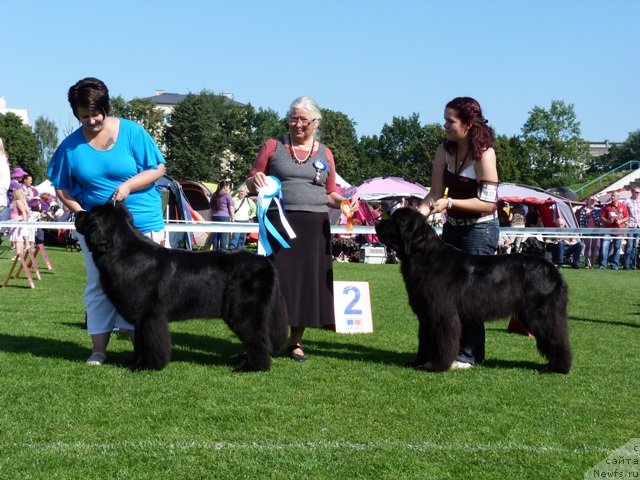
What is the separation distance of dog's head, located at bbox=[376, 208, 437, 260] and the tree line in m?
72.5

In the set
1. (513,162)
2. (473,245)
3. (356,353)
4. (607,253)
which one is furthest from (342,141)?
(473,245)

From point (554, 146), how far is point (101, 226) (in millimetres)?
80860

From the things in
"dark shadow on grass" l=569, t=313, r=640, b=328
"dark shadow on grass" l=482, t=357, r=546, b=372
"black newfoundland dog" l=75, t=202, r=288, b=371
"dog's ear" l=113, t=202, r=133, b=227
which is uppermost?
"dog's ear" l=113, t=202, r=133, b=227

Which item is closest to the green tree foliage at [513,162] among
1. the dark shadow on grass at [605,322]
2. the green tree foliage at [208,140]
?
the green tree foliage at [208,140]

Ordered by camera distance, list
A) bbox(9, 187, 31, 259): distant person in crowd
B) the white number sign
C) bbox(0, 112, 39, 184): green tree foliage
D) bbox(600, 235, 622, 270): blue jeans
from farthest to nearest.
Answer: bbox(0, 112, 39, 184): green tree foliage → bbox(600, 235, 622, 270): blue jeans → bbox(9, 187, 31, 259): distant person in crowd → the white number sign

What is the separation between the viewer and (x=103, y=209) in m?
5.04

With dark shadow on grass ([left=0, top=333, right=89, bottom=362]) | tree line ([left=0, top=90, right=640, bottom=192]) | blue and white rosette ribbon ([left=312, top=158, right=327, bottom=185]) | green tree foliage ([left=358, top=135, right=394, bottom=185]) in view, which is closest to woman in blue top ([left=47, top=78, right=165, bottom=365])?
dark shadow on grass ([left=0, top=333, right=89, bottom=362])

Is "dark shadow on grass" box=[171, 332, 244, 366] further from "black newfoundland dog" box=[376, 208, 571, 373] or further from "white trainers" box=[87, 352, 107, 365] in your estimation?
"black newfoundland dog" box=[376, 208, 571, 373]

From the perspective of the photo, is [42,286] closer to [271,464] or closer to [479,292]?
[479,292]

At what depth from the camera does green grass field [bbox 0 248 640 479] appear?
3264 millimetres

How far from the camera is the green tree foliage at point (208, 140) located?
82438 mm

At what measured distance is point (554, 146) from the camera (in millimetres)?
80188

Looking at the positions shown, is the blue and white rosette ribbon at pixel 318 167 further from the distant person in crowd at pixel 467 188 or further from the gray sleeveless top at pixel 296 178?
the distant person in crowd at pixel 467 188

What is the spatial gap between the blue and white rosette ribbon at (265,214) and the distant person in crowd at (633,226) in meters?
16.5
